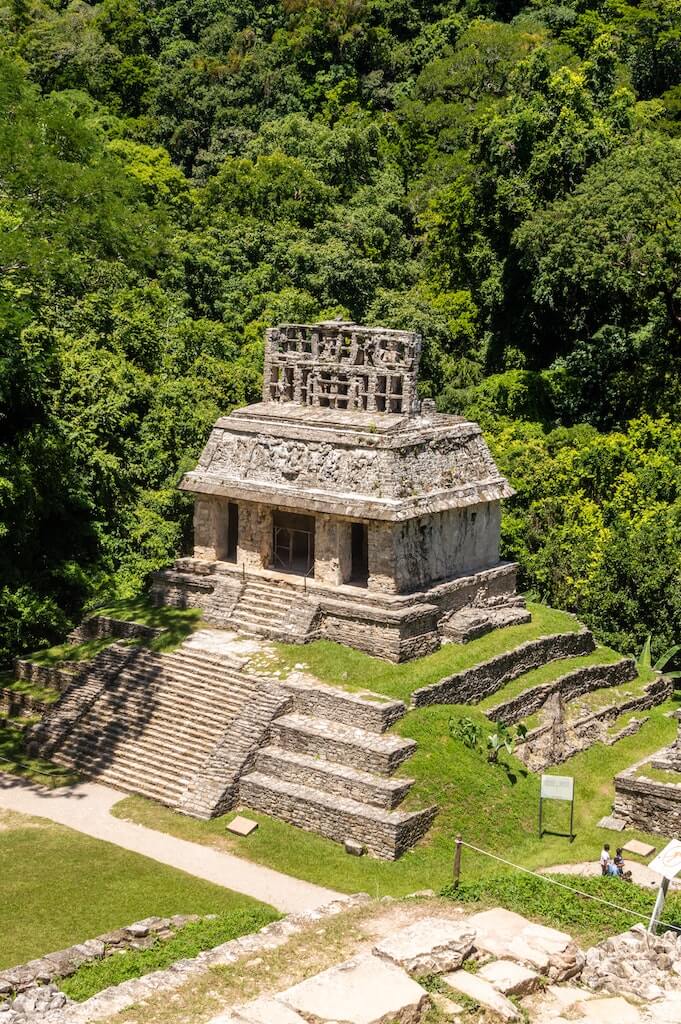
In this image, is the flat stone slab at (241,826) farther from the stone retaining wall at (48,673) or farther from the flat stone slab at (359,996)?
the flat stone slab at (359,996)

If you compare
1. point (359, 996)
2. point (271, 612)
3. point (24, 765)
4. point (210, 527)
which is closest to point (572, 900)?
point (359, 996)

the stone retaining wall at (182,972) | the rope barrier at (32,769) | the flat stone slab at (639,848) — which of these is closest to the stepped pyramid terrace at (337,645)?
the rope barrier at (32,769)

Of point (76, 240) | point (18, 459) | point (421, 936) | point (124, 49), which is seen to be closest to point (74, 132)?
point (76, 240)

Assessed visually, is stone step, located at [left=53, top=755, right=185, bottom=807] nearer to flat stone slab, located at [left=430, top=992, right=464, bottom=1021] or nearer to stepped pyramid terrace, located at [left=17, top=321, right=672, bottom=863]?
stepped pyramid terrace, located at [left=17, top=321, right=672, bottom=863]

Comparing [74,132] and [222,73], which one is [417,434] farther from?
[222,73]

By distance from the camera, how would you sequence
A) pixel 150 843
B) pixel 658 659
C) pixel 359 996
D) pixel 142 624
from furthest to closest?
pixel 658 659, pixel 142 624, pixel 150 843, pixel 359 996

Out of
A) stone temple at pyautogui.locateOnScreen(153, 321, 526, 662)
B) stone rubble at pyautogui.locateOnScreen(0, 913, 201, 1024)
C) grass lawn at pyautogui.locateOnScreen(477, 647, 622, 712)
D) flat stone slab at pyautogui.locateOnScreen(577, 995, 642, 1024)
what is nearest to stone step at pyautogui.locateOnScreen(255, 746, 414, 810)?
stone temple at pyautogui.locateOnScreen(153, 321, 526, 662)

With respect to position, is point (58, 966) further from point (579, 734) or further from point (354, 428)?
point (354, 428)
